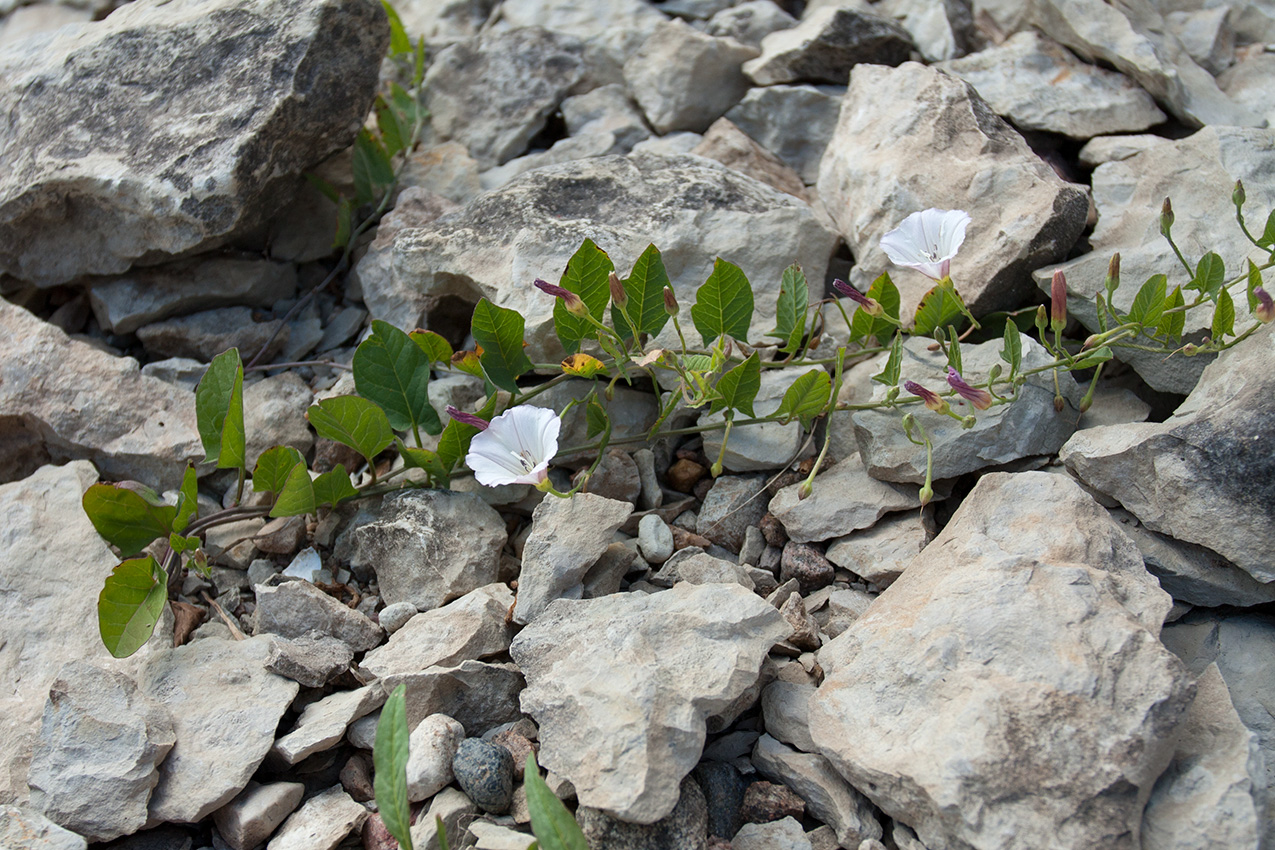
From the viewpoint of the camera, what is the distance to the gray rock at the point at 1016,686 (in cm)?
142

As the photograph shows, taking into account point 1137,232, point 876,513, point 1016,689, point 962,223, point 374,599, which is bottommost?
point 374,599

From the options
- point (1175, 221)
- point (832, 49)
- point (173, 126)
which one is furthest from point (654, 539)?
point (832, 49)

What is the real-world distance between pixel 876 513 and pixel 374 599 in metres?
1.18

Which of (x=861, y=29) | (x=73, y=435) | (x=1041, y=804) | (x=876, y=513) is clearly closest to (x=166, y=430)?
(x=73, y=435)

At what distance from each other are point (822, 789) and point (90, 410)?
2.04m

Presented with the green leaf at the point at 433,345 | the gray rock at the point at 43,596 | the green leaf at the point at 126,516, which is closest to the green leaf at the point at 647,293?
the green leaf at the point at 433,345

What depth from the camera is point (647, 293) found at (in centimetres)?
213

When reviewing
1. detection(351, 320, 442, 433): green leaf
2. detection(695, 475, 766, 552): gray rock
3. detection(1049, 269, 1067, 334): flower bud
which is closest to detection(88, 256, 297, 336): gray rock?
detection(351, 320, 442, 433): green leaf

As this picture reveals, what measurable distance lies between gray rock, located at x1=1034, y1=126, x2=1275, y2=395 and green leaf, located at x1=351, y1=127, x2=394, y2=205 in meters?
1.98

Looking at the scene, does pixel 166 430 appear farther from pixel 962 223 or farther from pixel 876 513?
pixel 962 223

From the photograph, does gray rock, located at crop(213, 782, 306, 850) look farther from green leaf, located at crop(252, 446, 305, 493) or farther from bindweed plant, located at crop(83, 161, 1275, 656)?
green leaf, located at crop(252, 446, 305, 493)

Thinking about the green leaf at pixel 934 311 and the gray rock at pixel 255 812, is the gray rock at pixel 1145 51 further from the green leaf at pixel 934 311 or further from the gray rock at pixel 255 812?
the gray rock at pixel 255 812

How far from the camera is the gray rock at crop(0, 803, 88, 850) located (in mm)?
1585

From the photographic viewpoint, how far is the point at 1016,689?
1.50m
